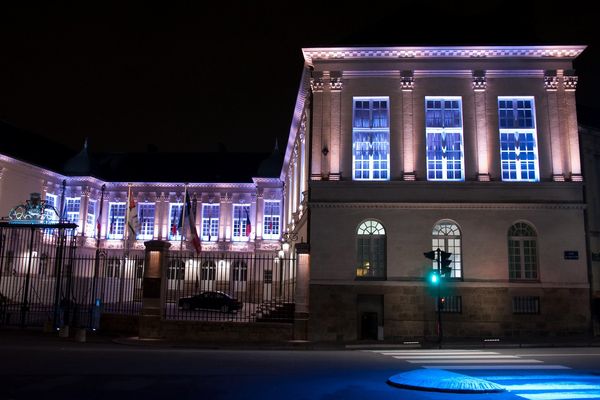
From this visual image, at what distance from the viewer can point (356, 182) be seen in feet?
81.3

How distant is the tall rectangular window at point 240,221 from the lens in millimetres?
56938

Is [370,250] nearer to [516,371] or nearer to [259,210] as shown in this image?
[516,371]

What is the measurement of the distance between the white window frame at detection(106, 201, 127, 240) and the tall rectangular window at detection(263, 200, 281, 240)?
1449cm

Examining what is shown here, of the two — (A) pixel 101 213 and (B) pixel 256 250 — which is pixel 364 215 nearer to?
(B) pixel 256 250

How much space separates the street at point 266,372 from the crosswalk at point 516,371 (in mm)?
21

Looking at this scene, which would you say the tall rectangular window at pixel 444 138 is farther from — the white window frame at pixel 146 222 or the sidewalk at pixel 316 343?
the white window frame at pixel 146 222

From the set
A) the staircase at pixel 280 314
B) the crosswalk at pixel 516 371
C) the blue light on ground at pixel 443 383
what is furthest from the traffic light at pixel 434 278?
the blue light on ground at pixel 443 383

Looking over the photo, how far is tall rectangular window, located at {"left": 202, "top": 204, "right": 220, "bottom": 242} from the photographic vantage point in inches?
2264

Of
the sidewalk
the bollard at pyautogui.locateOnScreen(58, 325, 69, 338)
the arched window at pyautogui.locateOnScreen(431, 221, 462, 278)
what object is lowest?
the sidewalk

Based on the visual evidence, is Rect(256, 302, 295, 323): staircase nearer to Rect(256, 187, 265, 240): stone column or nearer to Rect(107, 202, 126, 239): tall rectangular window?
Rect(256, 187, 265, 240): stone column

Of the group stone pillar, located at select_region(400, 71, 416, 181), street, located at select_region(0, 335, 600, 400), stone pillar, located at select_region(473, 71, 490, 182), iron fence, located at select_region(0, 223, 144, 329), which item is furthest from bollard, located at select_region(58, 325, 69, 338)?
stone pillar, located at select_region(473, 71, 490, 182)

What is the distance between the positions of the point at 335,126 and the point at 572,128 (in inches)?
420

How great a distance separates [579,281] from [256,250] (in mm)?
34017

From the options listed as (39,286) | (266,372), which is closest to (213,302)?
(39,286)
